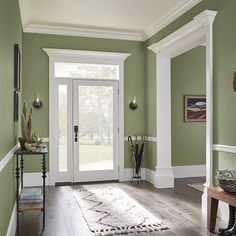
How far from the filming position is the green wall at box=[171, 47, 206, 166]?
6164mm

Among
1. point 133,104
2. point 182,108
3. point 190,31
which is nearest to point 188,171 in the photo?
point 182,108

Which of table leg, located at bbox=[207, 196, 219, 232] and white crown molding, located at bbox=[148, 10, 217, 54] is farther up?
white crown molding, located at bbox=[148, 10, 217, 54]

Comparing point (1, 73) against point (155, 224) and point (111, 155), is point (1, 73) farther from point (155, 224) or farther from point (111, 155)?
point (111, 155)

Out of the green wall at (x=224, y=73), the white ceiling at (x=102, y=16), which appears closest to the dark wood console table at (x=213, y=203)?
the green wall at (x=224, y=73)

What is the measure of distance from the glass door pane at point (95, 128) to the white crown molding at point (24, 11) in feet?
4.98

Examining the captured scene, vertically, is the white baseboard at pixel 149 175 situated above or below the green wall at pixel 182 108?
below

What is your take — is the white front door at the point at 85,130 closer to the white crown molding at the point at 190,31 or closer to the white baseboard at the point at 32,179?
the white baseboard at the point at 32,179

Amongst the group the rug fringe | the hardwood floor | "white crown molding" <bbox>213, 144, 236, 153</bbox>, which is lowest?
the hardwood floor

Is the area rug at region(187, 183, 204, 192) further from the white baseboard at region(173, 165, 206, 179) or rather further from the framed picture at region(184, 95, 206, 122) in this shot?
the framed picture at region(184, 95, 206, 122)

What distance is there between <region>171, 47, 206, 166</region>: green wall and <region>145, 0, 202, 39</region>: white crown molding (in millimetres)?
947

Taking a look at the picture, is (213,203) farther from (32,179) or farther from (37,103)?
(37,103)

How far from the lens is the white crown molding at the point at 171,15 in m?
4.25

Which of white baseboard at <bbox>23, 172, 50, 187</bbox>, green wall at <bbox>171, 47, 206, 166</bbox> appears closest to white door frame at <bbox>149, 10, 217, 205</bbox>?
green wall at <bbox>171, 47, 206, 166</bbox>

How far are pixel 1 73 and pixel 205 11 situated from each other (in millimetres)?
2677
